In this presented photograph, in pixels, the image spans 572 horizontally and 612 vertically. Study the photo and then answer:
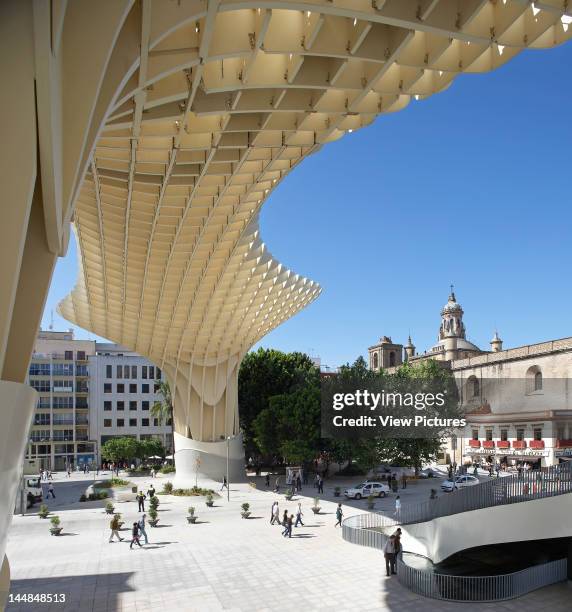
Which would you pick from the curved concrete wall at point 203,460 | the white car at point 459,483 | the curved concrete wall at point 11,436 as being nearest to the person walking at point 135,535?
the curved concrete wall at point 11,436

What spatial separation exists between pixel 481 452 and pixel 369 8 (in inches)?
2391

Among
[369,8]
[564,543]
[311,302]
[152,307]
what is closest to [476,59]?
[369,8]

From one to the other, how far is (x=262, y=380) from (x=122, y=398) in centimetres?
2960

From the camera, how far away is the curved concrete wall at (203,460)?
4825cm

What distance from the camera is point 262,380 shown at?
59.5 meters

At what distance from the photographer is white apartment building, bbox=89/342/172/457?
259 feet

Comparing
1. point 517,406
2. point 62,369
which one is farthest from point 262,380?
point 62,369

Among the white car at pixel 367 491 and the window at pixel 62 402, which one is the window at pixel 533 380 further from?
the window at pixel 62 402

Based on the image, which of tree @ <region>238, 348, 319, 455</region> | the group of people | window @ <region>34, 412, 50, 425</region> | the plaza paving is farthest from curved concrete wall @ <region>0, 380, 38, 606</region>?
window @ <region>34, 412, 50, 425</region>

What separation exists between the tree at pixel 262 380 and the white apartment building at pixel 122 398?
23837 millimetres

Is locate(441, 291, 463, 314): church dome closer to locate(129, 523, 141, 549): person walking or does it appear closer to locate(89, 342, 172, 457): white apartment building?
locate(89, 342, 172, 457): white apartment building

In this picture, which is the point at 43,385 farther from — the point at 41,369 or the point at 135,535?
the point at 135,535

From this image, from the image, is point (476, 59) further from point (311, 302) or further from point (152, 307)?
point (311, 302)

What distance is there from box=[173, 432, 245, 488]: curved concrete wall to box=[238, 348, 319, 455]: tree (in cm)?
803
